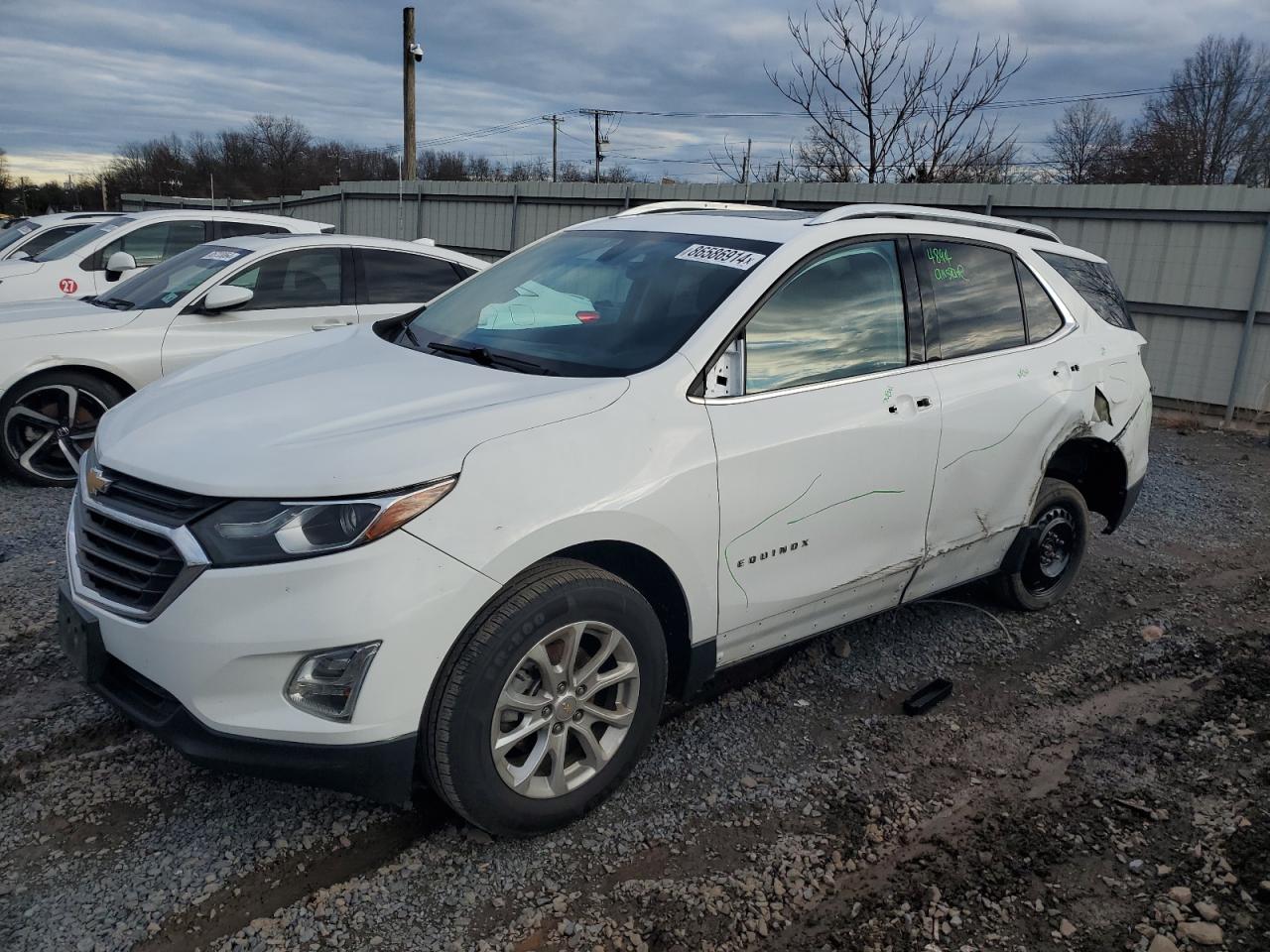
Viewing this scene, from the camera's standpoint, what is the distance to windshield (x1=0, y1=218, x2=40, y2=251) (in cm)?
1266

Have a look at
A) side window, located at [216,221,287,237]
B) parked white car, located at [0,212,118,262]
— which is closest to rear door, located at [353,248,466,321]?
side window, located at [216,221,287,237]

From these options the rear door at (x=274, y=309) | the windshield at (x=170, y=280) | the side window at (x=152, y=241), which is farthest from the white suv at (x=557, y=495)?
the side window at (x=152, y=241)

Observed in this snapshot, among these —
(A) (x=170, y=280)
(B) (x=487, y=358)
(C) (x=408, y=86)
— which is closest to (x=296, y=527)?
(B) (x=487, y=358)

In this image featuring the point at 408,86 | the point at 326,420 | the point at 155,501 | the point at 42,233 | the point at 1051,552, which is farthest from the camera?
the point at 408,86

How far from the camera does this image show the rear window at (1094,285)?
4.83 meters

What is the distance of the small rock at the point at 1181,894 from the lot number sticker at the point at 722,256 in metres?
2.37

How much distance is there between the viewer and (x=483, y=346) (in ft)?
11.6

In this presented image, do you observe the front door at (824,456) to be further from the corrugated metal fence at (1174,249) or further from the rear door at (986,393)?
the corrugated metal fence at (1174,249)

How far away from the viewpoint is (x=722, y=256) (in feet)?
11.7

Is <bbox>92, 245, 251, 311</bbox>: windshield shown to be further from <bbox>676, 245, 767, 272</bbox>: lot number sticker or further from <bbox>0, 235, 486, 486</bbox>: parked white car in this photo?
<bbox>676, 245, 767, 272</bbox>: lot number sticker

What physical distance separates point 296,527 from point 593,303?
5.24 feet

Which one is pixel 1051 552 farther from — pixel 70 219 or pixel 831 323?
pixel 70 219

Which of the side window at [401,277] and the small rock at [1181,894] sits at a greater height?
the side window at [401,277]

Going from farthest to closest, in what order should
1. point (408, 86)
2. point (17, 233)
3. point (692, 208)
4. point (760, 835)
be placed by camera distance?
point (408, 86) < point (17, 233) < point (692, 208) < point (760, 835)
